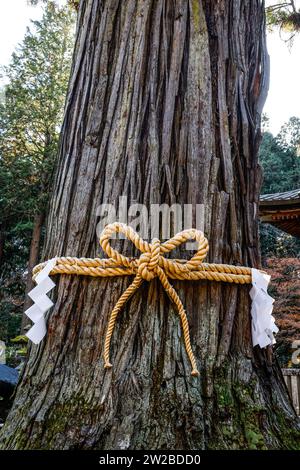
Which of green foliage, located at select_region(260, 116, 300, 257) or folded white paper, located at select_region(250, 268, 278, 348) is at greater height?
green foliage, located at select_region(260, 116, 300, 257)

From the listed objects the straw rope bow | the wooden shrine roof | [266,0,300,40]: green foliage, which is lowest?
the straw rope bow

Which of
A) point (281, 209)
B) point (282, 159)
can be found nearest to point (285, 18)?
point (281, 209)

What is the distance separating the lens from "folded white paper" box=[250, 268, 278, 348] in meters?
1.10

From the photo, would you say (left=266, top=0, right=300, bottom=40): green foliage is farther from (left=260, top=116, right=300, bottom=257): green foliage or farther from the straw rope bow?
(left=260, top=116, right=300, bottom=257): green foliage

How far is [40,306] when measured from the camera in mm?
1079

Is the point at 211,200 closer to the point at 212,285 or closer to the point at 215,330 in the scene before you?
the point at 212,285

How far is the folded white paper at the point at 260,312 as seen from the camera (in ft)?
3.60

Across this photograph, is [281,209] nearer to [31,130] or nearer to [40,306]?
[40,306]

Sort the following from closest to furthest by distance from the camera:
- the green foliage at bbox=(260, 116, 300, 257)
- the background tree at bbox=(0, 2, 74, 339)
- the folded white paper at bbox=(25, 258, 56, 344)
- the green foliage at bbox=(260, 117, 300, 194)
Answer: the folded white paper at bbox=(25, 258, 56, 344) → the background tree at bbox=(0, 2, 74, 339) → the green foliage at bbox=(260, 116, 300, 257) → the green foliage at bbox=(260, 117, 300, 194)

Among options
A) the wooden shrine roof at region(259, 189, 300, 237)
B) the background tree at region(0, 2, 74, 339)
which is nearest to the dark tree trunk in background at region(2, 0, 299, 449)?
the wooden shrine roof at region(259, 189, 300, 237)

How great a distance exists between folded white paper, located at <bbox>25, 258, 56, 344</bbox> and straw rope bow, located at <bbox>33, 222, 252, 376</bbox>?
7 cm

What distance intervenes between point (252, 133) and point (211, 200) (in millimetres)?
341

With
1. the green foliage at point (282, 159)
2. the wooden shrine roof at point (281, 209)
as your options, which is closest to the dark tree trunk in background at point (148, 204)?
the wooden shrine roof at point (281, 209)

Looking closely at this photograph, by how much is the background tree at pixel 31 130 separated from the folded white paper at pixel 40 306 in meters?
11.4
